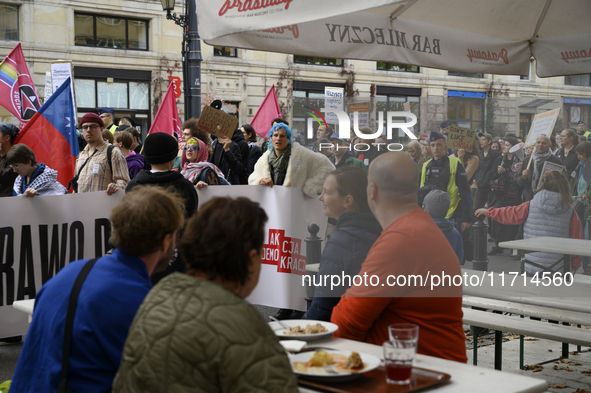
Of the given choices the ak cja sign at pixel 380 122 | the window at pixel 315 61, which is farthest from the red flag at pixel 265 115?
the window at pixel 315 61

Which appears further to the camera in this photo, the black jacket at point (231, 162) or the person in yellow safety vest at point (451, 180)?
the black jacket at point (231, 162)

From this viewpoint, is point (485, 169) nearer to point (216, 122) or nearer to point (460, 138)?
point (460, 138)

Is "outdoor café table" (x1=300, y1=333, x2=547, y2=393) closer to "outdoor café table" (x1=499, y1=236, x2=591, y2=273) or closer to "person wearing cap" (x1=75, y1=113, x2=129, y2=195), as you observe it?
"outdoor café table" (x1=499, y1=236, x2=591, y2=273)

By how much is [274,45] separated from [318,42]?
42cm

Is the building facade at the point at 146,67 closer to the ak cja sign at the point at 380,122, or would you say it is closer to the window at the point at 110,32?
the window at the point at 110,32

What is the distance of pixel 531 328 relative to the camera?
4.45m

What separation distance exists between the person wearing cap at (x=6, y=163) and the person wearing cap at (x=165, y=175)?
2.47 m

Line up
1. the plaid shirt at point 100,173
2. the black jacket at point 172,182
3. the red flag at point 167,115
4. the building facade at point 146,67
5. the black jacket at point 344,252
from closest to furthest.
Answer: the black jacket at point 344,252, the black jacket at point 172,182, the plaid shirt at point 100,173, the red flag at point 167,115, the building facade at point 146,67

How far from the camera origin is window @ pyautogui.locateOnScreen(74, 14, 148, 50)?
74.1ft

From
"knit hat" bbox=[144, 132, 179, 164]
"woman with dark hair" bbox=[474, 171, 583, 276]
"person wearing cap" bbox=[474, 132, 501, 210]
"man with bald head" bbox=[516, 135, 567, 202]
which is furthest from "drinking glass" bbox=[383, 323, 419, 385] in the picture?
"knit hat" bbox=[144, 132, 179, 164]

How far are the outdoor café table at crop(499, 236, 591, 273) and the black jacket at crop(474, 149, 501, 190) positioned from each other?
1.91 ft

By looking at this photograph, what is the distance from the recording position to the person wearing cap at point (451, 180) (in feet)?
11.5

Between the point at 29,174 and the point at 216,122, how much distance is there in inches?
92.0

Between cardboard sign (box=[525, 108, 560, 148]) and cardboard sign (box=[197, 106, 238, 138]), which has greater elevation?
cardboard sign (box=[197, 106, 238, 138])
